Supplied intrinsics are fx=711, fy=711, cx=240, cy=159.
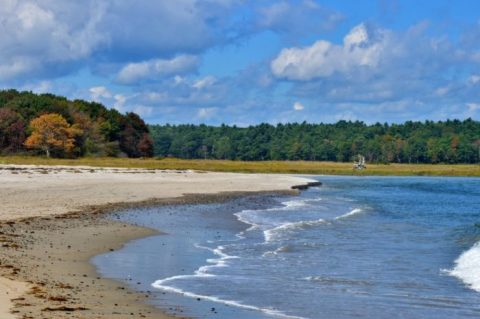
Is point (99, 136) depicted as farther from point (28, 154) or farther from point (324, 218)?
point (324, 218)

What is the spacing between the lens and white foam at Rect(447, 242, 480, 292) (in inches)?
668

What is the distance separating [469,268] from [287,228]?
10828 millimetres

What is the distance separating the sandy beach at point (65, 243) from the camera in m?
12.3

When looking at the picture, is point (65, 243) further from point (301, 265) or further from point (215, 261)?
point (301, 265)

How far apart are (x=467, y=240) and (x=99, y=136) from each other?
9491 cm

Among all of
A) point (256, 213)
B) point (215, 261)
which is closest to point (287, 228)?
point (256, 213)

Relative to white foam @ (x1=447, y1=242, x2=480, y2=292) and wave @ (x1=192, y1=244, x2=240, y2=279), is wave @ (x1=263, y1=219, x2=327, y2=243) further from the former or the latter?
white foam @ (x1=447, y1=242, x2=480, y2=292)

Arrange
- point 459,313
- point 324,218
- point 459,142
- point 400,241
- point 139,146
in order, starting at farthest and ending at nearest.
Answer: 1. point 459,142
2. point 139,146
3. point 324,218
4. point 400,241
5. point 459,313

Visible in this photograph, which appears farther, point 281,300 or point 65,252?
point 65,252

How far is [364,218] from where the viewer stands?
3572 centimetres

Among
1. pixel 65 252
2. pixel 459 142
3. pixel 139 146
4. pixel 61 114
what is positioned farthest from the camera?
pixel 459 142

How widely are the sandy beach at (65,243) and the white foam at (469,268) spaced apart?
7914 millimetres

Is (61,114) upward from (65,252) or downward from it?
upward

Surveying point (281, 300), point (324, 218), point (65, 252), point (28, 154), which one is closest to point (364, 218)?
point (324, 218)
